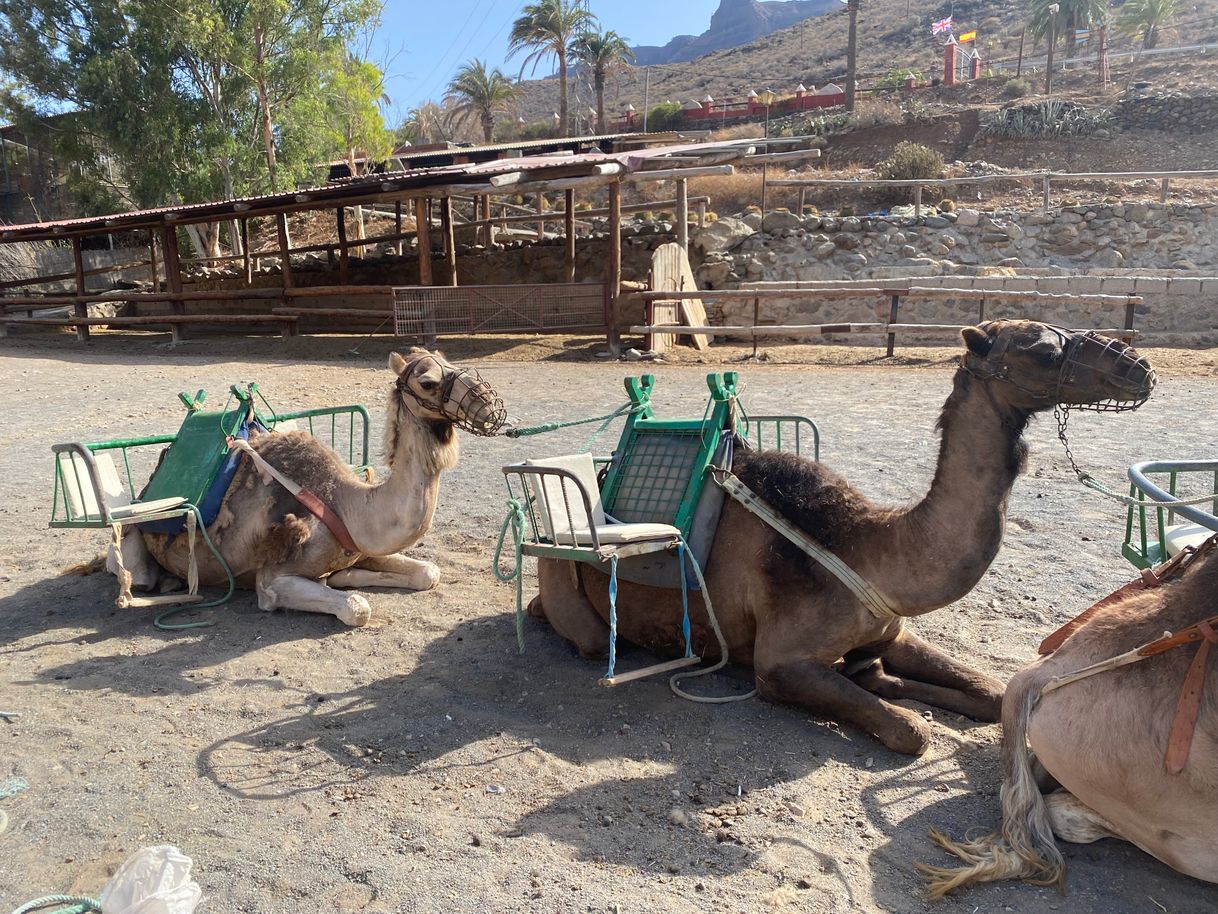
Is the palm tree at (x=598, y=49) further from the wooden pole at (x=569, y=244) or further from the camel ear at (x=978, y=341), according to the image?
the camel ear at (x=978, y=341)

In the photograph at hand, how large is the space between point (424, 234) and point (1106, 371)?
594 inches

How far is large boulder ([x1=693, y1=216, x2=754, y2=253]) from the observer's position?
21125 millimetres

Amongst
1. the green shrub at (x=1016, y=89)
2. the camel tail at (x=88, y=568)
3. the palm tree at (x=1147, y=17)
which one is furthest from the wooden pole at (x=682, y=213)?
the palm tree at (x=1147, y=17)

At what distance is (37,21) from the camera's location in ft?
81.7

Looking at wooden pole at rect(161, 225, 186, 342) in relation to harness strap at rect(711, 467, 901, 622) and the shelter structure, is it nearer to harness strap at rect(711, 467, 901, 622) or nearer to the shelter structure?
the shelter structure

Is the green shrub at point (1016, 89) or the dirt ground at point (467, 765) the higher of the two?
the green shrub at point (1016, 89)

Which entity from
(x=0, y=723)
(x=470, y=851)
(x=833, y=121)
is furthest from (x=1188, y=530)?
(x=833, y=121)

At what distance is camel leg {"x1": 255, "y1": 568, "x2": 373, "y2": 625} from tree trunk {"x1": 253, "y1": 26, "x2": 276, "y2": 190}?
75.4 ft

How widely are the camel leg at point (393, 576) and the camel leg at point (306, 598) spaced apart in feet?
0.93

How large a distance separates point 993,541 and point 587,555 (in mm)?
1556

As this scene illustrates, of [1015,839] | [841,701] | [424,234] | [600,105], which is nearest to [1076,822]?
[1015,839]

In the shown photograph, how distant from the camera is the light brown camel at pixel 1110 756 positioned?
2.79 m

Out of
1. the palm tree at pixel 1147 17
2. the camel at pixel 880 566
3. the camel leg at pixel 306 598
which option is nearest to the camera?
the camel at pixel 880 566

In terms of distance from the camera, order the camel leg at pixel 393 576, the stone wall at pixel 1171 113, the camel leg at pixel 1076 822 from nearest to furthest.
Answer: the camel leg at pixel 1076 822 → the camel leg at pixel 393 576 → the stone wall at pixel 1171 113
